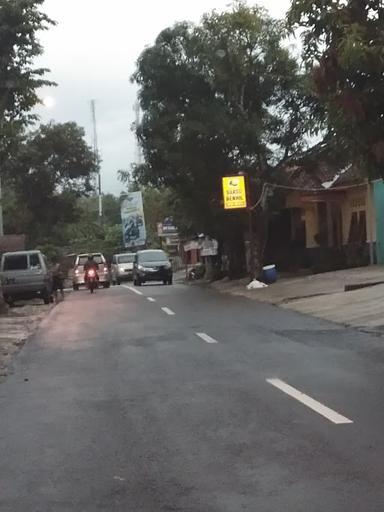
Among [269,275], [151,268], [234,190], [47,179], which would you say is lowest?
[269,275]

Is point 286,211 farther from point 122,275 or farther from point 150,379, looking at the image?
point 150,379

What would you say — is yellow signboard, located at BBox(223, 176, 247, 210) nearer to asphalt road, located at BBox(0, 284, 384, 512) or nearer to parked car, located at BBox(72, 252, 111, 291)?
parked car, located at BBox(72, 252, 111, 291)

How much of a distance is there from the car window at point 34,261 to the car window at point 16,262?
0.16 meters

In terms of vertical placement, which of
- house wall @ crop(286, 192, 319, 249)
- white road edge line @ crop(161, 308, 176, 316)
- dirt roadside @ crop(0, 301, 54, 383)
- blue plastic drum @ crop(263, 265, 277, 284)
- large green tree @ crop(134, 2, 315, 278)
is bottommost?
white road edge line @ crop(161, 308, 176, 316)

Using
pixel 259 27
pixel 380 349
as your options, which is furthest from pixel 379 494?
pixel 259 27

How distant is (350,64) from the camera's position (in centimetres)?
1013

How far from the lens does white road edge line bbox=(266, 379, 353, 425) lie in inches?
308

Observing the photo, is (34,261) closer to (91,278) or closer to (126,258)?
(91,278)

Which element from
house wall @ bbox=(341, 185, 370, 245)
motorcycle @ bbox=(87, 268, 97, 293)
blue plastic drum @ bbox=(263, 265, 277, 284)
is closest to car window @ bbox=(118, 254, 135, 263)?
motorcycle @ bbox=(87, 268, 97, 293)

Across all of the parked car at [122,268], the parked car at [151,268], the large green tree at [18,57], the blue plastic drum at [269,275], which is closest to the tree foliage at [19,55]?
the large green tree at [18,57]

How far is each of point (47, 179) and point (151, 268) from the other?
34.6 feet

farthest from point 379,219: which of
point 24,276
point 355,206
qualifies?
point 24,276

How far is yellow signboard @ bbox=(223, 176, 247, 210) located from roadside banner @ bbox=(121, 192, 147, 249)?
112ft

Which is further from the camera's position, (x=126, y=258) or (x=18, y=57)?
(x=126, y=258)
